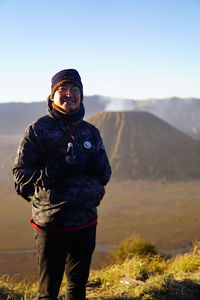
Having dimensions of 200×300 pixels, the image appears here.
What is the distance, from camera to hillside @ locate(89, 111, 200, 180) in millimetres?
29916

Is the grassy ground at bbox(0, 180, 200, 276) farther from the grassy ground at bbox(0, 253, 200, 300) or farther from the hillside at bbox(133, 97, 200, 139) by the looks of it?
the hillside at bbox(133, 97, 200, 139)

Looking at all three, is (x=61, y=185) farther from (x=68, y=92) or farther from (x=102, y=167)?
(x=68, y=92)

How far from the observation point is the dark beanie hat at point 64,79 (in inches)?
103

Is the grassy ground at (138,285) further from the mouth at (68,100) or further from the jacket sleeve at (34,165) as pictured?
the mouth at (68,100)

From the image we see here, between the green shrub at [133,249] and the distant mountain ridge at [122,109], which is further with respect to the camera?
the distant mountain ridge at [122,109]

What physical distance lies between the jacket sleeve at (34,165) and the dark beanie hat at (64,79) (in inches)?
15.3

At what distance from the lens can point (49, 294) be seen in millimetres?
2451

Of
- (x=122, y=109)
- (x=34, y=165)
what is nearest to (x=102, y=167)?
(x=34, y=165)

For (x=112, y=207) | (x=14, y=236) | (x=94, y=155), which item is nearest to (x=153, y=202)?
(x=112, y=207)

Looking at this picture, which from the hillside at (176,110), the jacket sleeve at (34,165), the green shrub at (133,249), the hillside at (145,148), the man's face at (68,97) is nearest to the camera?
the jacket sleeve at (34,165)

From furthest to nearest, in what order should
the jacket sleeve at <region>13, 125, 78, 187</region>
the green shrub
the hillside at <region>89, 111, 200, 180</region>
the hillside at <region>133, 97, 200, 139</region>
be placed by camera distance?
the hillside at <region>133, 97, 200, 139</region>
the hillside at <region>89, 111, 200, 180</region>
the green shrub
the jacket sleeve at <region>13, 125, 78, 187</region>

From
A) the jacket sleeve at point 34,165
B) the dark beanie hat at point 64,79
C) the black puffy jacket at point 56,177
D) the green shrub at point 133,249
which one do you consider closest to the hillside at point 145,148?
the green shrub at point 133,249

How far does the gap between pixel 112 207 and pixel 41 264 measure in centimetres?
1704

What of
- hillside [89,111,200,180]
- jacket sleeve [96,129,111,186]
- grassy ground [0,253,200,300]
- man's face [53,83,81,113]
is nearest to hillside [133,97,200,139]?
hillside [89,111,200,180]
